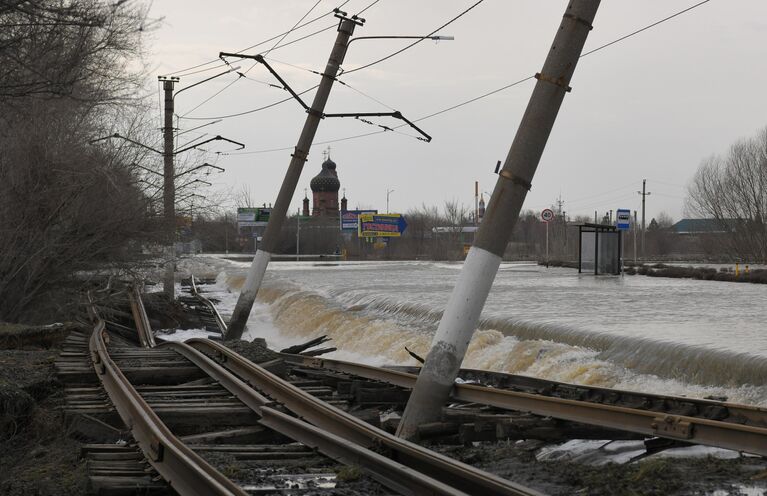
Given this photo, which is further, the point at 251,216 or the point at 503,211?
the point at 251,216

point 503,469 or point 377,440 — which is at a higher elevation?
point 377,440

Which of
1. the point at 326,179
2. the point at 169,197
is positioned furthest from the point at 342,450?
the point at 326,179

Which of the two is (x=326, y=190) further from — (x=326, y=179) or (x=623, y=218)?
(x=623, y=218)

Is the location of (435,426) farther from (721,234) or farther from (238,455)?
(721,234)

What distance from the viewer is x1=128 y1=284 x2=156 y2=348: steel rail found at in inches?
844

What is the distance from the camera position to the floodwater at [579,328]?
15055 millimetres

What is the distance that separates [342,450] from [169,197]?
2378 cm

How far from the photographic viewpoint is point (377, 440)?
7.10 meters

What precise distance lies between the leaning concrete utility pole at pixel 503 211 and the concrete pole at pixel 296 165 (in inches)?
521

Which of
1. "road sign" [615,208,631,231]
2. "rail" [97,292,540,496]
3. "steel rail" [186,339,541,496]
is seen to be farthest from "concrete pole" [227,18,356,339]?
"road sign" [615,208,631,231]

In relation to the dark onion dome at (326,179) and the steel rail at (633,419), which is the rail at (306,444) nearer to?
the steel rail at (633,419)

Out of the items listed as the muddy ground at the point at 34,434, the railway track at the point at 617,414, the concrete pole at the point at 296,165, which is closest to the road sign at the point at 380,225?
the concrete pole at the point at 296,165

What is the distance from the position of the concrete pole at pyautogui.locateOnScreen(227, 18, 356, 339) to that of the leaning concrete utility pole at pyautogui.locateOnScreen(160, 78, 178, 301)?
800 cm

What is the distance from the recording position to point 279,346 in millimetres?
26250
